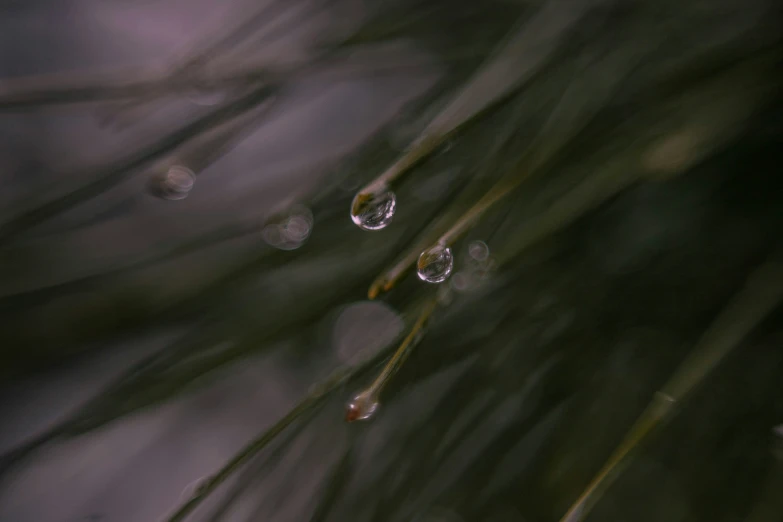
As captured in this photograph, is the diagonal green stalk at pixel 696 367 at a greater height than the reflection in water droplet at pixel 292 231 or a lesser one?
lesser

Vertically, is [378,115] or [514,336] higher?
[378,115]

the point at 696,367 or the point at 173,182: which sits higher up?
the point at 173,182

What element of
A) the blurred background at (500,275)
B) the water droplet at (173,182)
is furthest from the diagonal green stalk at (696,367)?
the water droplet at (173,182)

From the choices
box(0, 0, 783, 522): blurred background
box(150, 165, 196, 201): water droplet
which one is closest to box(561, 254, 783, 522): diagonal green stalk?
box(0, 0, 783, 522): blurred background

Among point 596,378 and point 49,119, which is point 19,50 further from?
point 596,378

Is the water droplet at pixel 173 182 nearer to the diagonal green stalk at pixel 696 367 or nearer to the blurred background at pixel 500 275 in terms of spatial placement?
the blurred background at pixel 500 275

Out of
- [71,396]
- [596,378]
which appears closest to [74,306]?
[71,396]
